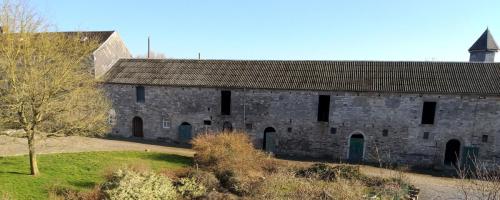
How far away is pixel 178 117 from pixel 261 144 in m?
6.72

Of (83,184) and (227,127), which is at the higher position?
(227,127)

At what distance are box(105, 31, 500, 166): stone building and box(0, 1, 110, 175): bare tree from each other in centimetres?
955

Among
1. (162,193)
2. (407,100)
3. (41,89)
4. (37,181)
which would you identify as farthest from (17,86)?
(407,100)

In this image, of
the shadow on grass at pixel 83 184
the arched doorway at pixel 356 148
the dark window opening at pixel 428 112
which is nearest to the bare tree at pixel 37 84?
the shadow on grass at pixel 83 184

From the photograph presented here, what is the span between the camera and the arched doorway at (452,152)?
66.9ft

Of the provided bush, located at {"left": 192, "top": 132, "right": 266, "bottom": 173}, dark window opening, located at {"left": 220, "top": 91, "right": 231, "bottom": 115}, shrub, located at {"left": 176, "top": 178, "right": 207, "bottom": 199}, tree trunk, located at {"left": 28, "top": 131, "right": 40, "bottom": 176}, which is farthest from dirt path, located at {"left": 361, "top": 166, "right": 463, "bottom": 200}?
tree trunk, located at {"left": 28, "top": 131, "right": 40, "bottom": 176}

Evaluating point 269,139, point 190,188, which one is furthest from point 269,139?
point 190,188

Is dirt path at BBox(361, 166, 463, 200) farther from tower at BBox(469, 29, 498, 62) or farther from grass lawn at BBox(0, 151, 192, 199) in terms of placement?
tower at BBox(469, 29, 498, 62)

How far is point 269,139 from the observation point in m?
23.1

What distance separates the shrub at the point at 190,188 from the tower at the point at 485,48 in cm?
3122

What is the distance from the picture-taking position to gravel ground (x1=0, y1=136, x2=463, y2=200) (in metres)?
16.4

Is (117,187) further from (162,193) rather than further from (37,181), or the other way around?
(37,181)

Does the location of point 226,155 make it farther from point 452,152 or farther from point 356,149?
point 452,152

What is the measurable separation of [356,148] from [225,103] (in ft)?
32.0
